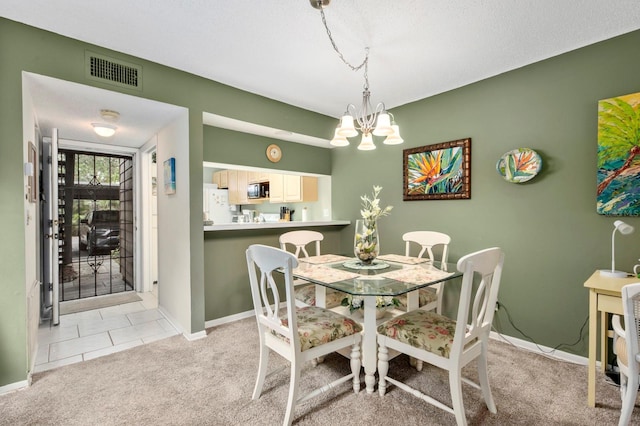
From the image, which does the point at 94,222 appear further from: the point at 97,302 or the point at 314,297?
the point at 314,297

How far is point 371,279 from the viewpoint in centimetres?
192

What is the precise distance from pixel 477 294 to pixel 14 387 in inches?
116

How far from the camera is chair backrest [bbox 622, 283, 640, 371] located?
1.28m

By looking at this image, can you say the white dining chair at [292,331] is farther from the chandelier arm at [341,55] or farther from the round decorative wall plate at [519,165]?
the round decorative wall plate at [519,165]

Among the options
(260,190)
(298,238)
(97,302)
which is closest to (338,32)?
(298,238)

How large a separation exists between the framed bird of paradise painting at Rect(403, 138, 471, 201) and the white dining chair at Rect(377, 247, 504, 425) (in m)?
1.42

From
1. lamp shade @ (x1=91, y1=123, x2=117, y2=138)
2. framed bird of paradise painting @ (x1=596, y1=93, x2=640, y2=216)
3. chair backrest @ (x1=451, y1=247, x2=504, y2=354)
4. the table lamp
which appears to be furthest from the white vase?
lamp shade @ (x1=91, y1=123, x2=117, y2=138)

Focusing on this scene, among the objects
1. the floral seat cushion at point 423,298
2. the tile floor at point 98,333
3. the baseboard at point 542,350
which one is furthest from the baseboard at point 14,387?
the baseboard at point 542,350

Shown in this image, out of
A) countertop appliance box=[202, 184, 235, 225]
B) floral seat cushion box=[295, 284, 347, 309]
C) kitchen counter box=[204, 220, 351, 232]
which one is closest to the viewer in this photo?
floral seat cushion box=[295, 284, 347, 309]

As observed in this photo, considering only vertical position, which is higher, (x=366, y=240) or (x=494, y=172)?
(x=494, y=172)

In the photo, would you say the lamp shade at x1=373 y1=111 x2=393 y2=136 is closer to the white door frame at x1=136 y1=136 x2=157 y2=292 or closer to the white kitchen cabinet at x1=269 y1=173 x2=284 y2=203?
the white kitchen cabinet at x1=269 y1=173 x2=284 y2=203

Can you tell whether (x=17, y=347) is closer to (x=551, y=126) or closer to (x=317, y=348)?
(x=317, y=348)

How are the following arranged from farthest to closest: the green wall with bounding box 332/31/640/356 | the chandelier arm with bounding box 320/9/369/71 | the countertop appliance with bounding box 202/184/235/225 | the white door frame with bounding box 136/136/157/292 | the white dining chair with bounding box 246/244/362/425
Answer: the countertop appliance with bounding box 202/184/235/225
the white door frame with bounding box 136/136/157/292
the green wall with bounding box 332/31/640/356
the chandelier arm with bounding box 320/9/369/71
the white dining chair with bounding box 246/244/362/425

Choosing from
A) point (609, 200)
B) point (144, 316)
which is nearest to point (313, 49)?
point (609, 200)
